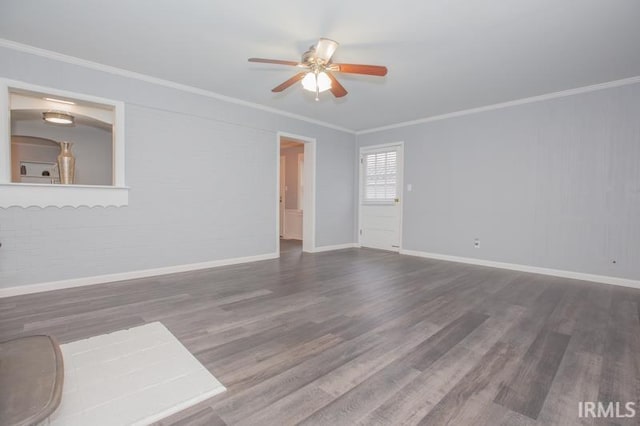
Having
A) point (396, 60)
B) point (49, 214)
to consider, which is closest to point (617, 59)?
point (396, 60)

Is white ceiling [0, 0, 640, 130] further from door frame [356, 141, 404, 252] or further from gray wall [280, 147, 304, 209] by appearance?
gray wall [280, 147, 304, 209]

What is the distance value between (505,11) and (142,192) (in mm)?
4409

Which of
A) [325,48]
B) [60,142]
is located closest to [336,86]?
[325,48]

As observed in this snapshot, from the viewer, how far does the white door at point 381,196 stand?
622 centimetres

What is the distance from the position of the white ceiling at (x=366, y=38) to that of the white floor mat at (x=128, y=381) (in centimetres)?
272

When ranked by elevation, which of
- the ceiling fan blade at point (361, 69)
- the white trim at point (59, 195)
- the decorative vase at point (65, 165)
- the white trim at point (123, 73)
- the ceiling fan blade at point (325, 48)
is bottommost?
the white trim at point (59, 195)

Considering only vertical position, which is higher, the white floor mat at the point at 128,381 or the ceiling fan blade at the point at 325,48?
the ceiling fan blade at the point at 325,48

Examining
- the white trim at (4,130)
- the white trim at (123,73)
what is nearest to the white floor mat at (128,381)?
the white trim at (4,130)

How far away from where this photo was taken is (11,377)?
1.34m

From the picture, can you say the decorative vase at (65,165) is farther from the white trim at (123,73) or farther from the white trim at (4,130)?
the white trim at (123,73)

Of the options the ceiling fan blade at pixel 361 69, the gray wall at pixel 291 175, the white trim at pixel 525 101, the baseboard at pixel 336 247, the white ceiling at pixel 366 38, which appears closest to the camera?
the white ceiling at pixel 366 38

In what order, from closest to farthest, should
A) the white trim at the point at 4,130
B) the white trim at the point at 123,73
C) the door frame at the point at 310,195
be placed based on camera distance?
1. the white trim at the point at 4,130
2. the white trim at the point at 123,73
3. the door frame at the point at 310,195

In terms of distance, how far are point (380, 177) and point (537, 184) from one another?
2.87 meters

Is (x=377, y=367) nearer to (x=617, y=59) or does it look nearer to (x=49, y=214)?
(x=49, y=214)
